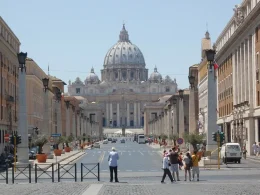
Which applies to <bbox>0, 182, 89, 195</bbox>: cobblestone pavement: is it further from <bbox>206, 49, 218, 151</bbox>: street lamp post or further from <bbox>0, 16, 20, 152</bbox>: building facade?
<bbox>0, 16, 20, 152</bbox>: building facade

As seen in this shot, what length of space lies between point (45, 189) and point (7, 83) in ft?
163

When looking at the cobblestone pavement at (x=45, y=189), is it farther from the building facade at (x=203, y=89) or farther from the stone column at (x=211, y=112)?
the building facade at (x=203, y=89)

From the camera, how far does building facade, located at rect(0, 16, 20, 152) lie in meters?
74.5

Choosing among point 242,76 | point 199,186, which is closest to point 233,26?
point 242,76

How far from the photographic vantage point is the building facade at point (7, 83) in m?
74.5

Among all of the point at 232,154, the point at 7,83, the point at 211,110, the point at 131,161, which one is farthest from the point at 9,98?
the point at 211,110

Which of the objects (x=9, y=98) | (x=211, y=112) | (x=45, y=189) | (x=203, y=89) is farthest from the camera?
(x=203, y=89)

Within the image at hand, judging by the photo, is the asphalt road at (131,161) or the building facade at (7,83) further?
the building facade at (7,83)

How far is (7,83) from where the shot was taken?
7938 centimetres

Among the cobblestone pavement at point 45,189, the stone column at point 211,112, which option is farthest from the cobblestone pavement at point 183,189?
the stone column at point 211,112

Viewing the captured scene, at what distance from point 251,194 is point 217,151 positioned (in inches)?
970

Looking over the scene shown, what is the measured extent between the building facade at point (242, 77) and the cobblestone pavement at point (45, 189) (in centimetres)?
3354

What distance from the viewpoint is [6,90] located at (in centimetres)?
7875

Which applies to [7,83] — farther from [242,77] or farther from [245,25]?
[245,25]
